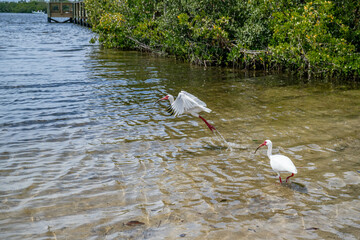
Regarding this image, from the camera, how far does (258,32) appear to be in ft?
50.2

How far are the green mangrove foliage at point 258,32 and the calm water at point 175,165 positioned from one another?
147 cm

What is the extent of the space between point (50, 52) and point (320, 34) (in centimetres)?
1678

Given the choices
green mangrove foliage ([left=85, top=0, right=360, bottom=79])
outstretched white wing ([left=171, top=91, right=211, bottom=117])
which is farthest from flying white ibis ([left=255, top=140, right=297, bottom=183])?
green mangrove foliage ([left=85, top=0, right=360, bottom=79])

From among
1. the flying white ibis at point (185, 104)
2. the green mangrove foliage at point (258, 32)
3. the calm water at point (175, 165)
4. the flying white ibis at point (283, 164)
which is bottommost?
the calm water at point (175, 165)

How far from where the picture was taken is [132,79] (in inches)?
580

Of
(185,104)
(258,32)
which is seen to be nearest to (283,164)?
(185,104)

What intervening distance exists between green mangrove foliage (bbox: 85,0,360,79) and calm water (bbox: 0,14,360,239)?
147cm

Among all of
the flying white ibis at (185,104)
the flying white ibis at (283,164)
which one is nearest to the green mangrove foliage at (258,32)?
the flying white ibis at (185,104)

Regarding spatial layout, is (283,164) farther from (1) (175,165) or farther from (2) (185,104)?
(2) (185,104)

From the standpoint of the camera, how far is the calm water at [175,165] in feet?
14.9

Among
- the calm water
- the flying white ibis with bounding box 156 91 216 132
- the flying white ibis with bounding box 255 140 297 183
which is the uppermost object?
the flying white ibis with bounding box 156 91 216 132

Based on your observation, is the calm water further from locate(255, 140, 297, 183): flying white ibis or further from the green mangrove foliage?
the green mangrove foliage

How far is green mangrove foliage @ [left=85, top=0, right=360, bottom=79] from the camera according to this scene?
42.2 feet

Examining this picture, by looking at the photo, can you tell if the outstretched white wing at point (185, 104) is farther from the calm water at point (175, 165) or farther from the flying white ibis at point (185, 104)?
the calm water at point (175, 165)
